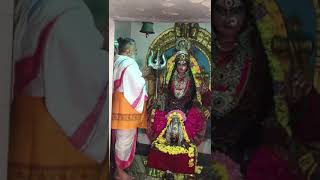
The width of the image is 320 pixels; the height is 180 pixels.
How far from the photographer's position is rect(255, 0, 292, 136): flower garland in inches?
40.8

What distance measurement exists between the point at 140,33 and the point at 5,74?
1113 millimetres

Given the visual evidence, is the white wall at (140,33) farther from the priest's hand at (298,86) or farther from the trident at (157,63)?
the priest's hand at (298,86)

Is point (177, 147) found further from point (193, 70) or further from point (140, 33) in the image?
point (140, 33)

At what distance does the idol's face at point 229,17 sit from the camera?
3.49 feet

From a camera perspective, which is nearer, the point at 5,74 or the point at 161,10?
the point at 5,74

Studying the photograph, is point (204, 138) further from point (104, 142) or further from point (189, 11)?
point (104, 142)

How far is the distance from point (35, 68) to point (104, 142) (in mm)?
273

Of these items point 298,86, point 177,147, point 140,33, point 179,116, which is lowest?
point 177,147

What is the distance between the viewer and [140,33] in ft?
7.01

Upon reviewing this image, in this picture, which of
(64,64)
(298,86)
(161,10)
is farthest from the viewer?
(161,10)

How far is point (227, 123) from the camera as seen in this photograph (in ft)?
3.52

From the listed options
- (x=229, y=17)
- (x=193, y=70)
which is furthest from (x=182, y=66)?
(x=229, y=17)

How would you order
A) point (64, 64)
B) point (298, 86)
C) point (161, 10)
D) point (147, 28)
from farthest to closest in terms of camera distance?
1. point (147, 28)
2. point (161, 10)
3. point (64, 64)
4. point (298, 86)

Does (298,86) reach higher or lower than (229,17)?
lower
